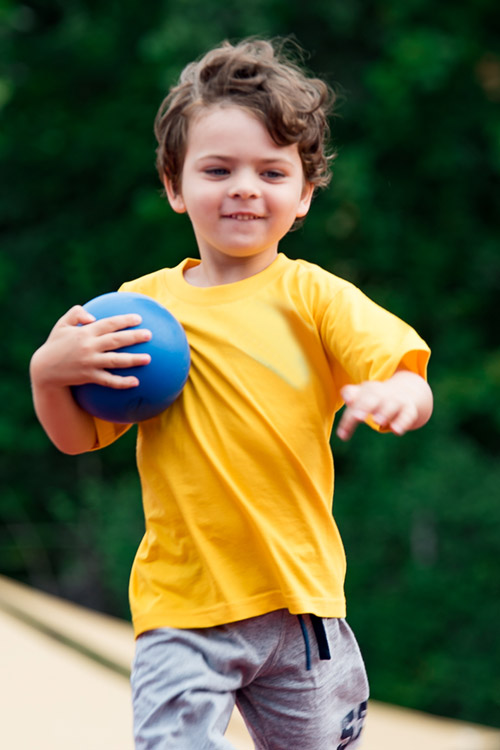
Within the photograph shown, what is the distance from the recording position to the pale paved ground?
4395 millimetres

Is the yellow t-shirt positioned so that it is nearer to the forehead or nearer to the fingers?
the fingers

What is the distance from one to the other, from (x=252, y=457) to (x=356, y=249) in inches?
324

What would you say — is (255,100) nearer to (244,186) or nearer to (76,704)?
(244,186)

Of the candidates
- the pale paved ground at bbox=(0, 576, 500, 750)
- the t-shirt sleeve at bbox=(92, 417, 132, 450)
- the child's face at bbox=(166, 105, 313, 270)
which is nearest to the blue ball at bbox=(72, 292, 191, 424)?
the t-shirt sleeve at bbox=(92, 417, 132, 450)

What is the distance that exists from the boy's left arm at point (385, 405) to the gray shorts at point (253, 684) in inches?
19.7

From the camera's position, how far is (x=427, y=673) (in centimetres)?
842

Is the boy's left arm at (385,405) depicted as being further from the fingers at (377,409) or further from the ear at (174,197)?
the ear at (174,197)

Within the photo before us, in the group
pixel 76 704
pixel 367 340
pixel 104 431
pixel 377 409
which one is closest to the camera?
pixel 377 409

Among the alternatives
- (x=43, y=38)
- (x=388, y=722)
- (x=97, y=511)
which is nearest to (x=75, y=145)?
(x=43, y=38)

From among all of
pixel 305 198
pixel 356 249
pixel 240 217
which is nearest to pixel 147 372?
pixel 240 217

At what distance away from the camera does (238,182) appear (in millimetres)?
2354

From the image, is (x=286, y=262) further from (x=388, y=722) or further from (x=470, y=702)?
(x=470, y=702)

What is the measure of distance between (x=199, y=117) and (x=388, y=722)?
3951mm

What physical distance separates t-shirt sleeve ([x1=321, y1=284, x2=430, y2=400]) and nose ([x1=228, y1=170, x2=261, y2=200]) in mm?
283
